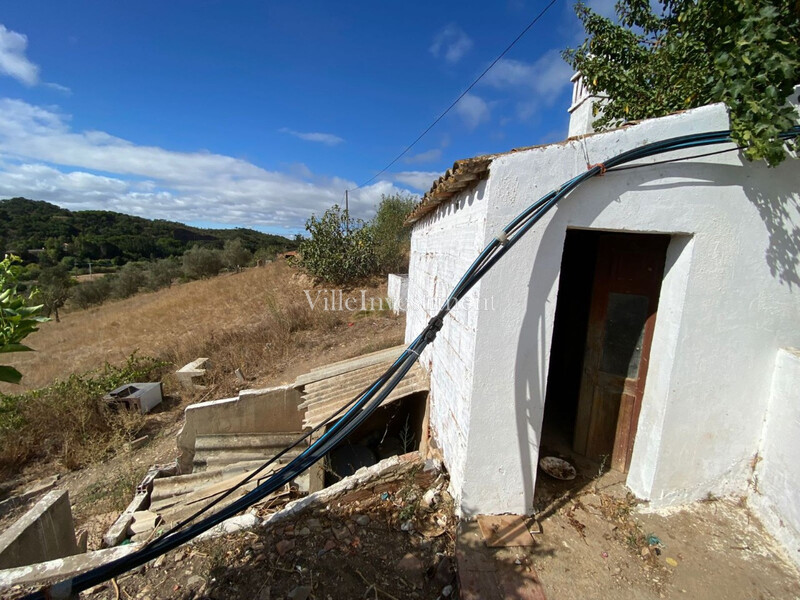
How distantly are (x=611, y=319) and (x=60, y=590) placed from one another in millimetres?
4316

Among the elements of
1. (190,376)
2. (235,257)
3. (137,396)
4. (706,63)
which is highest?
(706,63)

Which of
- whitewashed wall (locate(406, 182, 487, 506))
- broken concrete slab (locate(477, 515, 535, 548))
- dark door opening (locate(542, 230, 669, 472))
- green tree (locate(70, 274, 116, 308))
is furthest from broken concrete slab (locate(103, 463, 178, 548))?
green tree (locate(70, 274, 116, 308))

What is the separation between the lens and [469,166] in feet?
8.95

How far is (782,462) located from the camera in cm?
301

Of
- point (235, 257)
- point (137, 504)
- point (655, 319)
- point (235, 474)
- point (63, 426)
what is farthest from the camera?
point (235, 257)

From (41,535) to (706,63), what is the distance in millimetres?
8778

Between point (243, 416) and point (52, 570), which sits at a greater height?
point (52, 570)

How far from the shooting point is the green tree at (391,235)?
16.6 meters

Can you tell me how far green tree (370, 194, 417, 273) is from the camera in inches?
653

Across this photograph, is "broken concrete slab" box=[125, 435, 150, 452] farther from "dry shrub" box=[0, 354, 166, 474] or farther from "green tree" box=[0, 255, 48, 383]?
"green tree" box=[0, 255, 48, 383]

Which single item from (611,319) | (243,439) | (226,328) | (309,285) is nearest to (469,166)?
(611,319)

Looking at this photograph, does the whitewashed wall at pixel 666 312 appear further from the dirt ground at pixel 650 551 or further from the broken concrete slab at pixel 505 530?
the dirt ground at pixel 650 551

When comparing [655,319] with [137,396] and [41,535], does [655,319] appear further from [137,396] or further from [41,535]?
[137,396]

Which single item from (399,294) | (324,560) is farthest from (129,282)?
(324,560)
